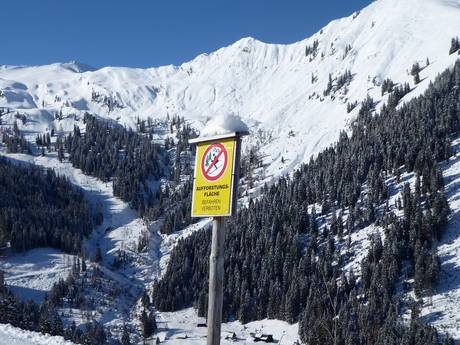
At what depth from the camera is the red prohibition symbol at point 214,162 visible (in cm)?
823

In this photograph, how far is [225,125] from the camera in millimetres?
8352

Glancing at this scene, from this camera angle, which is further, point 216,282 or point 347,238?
point 347,238

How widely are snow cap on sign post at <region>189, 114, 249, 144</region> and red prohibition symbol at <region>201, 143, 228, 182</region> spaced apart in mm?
184

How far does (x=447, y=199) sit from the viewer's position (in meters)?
110

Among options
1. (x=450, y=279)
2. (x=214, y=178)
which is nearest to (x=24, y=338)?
(x=214, y=178)

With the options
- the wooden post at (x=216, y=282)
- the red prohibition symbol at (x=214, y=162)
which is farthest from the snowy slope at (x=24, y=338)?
the red prohibition symbol at (x=214, y=162)

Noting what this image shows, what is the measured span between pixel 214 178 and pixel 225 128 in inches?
33.1

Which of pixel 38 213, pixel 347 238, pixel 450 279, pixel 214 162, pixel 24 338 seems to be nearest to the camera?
pixel 214 162

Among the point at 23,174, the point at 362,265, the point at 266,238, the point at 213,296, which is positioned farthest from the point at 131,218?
the point at 213,296

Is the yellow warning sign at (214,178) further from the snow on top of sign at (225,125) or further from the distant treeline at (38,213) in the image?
the distant treeline at (38,213)

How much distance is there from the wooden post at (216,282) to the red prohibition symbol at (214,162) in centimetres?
73

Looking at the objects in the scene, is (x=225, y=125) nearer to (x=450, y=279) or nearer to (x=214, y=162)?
(x=214, y=162)

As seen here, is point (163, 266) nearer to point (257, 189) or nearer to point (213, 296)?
point (257, 189)

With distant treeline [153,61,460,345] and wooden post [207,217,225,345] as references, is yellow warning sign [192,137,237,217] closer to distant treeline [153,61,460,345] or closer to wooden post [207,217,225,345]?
wooden post [207,217,225,345]
